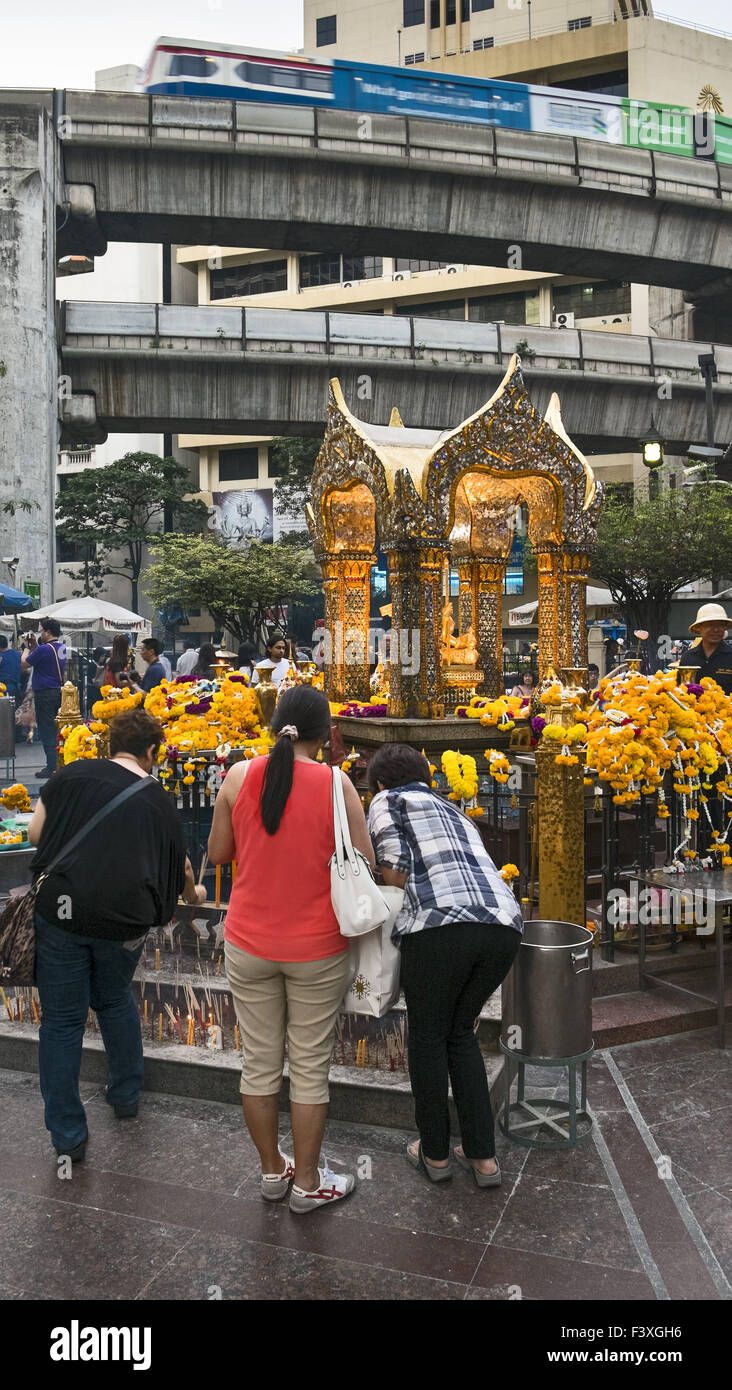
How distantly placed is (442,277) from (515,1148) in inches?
1499

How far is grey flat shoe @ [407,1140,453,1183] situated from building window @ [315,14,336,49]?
55907 millimetres

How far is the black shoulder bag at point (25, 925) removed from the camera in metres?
3.98

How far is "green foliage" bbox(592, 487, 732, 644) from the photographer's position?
1959 centimetres

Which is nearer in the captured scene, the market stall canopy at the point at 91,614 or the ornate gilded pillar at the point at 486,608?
the ornate gilded pillar at the point at 486,608

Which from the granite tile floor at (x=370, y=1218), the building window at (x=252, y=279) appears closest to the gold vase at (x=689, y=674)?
the granite tile floor at (x=370, y=1218)

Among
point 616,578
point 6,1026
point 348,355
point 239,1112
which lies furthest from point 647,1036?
point 348,355

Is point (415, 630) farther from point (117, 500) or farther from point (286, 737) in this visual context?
point (117, 500)

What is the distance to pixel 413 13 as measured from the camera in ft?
151

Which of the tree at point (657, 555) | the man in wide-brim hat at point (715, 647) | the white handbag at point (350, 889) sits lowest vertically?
the white handbag at point (350, 889)

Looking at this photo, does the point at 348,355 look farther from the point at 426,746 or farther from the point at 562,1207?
the point at 562,1207

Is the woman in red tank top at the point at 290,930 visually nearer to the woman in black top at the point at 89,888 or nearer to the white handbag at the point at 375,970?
the white handbag at the point at 375,970

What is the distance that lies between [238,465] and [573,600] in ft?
110

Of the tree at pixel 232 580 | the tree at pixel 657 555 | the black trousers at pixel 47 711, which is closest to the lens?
the black trousers at pixel 47 711

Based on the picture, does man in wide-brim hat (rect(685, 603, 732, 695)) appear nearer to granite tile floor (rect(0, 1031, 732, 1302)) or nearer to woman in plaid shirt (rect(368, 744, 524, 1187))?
granite tile floor (rect(0, 1031, 732, 1302))
